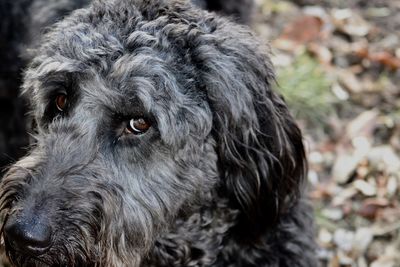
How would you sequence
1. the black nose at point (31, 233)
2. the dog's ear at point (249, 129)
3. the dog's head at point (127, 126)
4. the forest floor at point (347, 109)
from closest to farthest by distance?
the black nose at point (31, 233) → the dog's head at point (127, 126) → the dog's ear at point (249, 129) → the forest floor at point (347, 109)

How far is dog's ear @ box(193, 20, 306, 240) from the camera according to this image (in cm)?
308

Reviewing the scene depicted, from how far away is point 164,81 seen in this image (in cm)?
297

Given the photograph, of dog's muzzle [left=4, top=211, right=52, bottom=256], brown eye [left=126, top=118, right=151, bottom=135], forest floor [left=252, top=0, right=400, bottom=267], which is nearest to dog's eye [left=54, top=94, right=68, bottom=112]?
brown eye [left=126, top=118, right=151, bottom=135]

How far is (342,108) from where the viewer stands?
16.7 ft

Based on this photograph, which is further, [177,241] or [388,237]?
[388,237]

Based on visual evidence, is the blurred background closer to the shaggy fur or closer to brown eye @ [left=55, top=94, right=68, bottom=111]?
the shaggy fur

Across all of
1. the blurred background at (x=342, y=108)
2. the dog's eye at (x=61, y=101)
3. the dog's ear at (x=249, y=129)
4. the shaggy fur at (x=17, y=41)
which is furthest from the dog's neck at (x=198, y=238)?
the shaggy fur at (x=17, y=41)

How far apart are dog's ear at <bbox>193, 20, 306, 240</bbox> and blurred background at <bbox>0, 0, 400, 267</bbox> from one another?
2.75 feet

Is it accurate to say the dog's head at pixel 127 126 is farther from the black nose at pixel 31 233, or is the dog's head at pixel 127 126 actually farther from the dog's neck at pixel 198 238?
the dog's neck at pixel 198 238

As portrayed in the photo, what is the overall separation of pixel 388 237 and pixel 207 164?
5.27 feet

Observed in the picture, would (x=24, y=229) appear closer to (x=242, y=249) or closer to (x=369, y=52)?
(x=242, y=249)

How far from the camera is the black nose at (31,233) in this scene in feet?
9.07

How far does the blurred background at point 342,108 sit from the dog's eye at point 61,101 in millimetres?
1175

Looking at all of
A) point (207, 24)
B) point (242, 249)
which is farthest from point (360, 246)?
point (207, 24)
